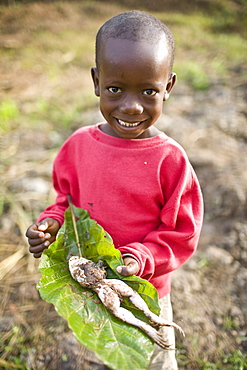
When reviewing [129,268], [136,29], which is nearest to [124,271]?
[129,268]

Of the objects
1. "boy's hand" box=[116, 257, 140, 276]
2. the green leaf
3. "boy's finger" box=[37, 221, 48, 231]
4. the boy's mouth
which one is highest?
the boy's mouth

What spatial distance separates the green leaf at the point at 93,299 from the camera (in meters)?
0.92

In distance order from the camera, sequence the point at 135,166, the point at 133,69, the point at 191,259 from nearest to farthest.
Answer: the point at 133,69 < the point at 135,166 < the point at 191,259

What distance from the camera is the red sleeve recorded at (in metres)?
1.18

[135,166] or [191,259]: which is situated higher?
[135,166]

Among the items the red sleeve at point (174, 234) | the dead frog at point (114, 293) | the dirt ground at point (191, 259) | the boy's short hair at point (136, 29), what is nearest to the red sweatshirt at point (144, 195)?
the red sleeve at point (174, 234)

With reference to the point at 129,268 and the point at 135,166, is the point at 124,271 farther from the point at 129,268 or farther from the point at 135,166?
the point at 135,166

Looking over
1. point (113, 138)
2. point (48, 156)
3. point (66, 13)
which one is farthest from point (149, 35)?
point (66, 13)

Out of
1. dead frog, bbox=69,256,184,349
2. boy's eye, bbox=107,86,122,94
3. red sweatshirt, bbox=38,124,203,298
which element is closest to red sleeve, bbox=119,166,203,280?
red sweatshirt, bbox=38,124,203,298

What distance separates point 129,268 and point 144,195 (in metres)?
0.28

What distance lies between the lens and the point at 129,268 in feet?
3.47

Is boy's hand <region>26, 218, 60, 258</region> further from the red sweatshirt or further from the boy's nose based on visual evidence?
the boy's nose

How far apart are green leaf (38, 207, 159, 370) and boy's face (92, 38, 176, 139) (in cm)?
39

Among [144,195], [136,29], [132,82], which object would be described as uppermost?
[136,29]
